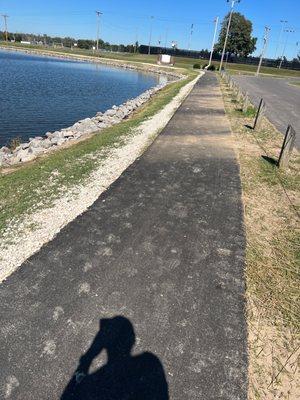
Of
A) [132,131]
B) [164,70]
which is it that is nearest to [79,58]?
[164,70]

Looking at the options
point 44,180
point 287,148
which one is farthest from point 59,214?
point 287,148

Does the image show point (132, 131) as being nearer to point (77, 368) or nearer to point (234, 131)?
point (234, 131)

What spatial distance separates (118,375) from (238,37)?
136 meters

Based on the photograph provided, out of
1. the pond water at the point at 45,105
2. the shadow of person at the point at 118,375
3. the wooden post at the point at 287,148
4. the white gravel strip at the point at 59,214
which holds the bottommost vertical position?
the pond water at the point at 45,105

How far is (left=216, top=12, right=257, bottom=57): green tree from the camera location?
395ft

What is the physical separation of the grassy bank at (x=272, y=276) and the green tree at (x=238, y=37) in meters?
123

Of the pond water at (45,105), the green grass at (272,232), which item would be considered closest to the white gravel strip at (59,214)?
the green grass at (272,232)

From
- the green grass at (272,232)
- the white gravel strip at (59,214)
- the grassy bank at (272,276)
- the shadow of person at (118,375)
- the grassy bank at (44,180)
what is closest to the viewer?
the shadow of person at (118,375)

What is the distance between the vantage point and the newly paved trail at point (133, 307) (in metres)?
3.71

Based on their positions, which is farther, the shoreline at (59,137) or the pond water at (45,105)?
the pond water at (45,105)

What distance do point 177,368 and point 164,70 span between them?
7771 centimetres

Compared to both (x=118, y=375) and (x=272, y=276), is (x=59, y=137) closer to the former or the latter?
(x=272, y=276)

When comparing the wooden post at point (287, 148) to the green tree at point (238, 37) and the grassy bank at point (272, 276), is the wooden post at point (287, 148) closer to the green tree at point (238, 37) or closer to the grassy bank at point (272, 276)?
the grassy bank at point (272, 276)

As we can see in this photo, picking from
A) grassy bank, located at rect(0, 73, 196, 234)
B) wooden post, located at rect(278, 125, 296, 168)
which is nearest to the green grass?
wooden post, located at rect(278, 125, 296, 168)
